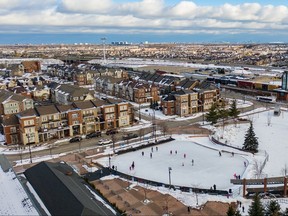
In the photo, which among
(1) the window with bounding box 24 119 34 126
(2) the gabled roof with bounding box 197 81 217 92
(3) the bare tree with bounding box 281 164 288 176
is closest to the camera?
(3) the bare tree with bounding box 281 164 288 176

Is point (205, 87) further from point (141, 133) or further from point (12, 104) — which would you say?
point (12, 104)

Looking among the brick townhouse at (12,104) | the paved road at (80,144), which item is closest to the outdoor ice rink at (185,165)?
the paved road at (80,144)

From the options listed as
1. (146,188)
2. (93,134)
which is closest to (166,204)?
(146,188)

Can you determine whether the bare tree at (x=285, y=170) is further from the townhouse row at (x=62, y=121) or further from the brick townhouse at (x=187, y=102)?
the brick townhouse at (x=187, y=102)

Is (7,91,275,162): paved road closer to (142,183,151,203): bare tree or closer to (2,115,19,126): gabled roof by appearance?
(2,115,19,126): gabled roof

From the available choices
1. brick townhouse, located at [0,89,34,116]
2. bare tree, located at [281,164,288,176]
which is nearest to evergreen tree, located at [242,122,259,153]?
bare tree, located at [281,164,288,176]

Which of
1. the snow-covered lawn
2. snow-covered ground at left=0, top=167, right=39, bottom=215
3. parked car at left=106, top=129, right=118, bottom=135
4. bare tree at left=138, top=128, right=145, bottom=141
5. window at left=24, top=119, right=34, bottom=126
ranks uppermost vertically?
window at left=24, top=119, right=34, bottom=126
